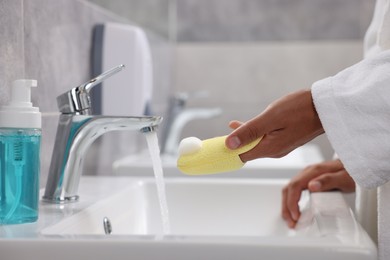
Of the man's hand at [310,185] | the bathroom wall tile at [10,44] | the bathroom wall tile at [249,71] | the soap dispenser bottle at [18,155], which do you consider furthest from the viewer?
the bathroom wall tile at [249,71]

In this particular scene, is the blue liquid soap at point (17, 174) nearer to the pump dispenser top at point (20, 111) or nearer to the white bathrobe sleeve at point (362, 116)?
the pump dispenser top at point (20, 111)

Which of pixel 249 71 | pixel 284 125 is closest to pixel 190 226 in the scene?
pixel 284 125

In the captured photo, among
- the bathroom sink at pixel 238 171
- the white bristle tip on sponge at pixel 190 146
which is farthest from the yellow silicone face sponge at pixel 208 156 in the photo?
the bathroom sink at pixel 238 171

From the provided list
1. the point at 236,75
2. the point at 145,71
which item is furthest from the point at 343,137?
the point at 236,75

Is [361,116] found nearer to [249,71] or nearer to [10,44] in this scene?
[10,44]

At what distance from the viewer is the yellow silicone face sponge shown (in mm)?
788

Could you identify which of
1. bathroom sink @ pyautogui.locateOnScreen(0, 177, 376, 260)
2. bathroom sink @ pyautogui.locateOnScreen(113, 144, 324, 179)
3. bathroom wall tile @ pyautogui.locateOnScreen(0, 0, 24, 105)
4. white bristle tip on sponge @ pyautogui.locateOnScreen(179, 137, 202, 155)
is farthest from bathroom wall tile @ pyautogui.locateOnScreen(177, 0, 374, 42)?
white bristle tip on sponge @ pyautogui.locateOnScreen(179, 137, 202, 155)

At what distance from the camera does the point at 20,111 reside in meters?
0.75

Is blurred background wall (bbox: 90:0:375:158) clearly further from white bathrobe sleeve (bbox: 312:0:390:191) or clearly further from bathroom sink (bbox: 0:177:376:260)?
white bathrobe sleeve (bbox: 312:0:390:191)

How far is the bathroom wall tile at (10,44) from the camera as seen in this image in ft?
2.86

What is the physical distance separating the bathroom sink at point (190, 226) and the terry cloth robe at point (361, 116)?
7cm

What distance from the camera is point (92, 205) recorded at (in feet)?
3.01

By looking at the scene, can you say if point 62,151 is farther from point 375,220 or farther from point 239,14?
point 239,14

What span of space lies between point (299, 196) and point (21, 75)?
1.58ft
